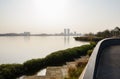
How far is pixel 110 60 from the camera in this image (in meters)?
2.54

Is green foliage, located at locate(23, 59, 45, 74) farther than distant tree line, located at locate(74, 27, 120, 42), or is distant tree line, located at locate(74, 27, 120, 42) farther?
distant tree line, located at locate(74, 27, 120, 42)

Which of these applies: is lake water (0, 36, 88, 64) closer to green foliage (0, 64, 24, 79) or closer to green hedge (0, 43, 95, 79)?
green hedge (0, 43, 95, 79)

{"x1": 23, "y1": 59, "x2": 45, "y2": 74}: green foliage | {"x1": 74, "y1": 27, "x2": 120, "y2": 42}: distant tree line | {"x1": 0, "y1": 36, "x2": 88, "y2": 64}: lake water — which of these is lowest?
{"x1": 0, "y1": 36, "x2": 88, "y2": 64}: lake water

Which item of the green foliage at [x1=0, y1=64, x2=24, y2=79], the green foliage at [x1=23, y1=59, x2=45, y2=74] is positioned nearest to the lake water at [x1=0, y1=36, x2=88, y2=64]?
the green foliage at [x1=23, y1=59, x2=45, y2=74]

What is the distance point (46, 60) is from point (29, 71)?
242 centimetres

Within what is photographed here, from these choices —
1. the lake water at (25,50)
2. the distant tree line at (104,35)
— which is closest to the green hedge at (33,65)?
the lake water at (25,50)

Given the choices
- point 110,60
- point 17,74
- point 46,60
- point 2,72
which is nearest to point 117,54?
point 110,60

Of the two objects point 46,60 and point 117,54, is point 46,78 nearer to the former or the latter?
point 46,60

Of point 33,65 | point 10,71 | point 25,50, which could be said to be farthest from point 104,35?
point 10,71

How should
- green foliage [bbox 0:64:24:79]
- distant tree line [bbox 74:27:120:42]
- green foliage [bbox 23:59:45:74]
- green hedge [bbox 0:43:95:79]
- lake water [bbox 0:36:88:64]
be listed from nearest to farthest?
green foliage [bbox 0:64:24:79], green hedge [bbox 0:43:95:79], green foliage [bbox 23:59:45:74], lake water [bbox 0:36:88:64], distant tree line [bbox 74:27:120:42]

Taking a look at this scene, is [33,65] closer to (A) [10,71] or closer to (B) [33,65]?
(B) [33,65]

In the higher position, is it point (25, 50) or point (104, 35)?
point (104, 35)

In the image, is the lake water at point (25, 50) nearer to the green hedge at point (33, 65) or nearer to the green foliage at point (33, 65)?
the green hedge at point (33, 65)

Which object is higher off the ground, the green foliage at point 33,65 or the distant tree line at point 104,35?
the distant tree line at point 104,35
